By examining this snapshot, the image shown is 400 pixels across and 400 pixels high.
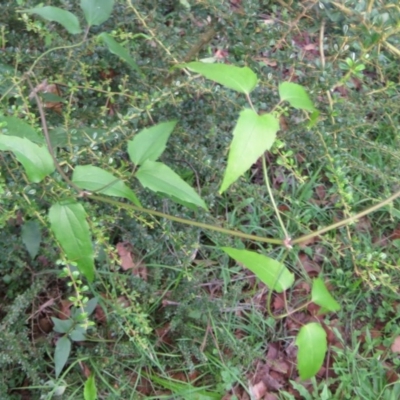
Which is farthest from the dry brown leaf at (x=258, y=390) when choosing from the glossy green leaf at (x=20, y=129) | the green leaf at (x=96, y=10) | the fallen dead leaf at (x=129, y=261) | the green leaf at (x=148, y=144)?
the green leaf at (x=96, y=10)

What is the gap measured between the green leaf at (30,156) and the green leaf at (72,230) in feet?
0.22

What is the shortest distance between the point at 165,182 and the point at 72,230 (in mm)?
190

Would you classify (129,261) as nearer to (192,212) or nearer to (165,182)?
(192,212)

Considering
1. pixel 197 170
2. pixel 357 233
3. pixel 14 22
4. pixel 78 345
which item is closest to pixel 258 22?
pixel 197 170

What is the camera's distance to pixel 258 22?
1.32m

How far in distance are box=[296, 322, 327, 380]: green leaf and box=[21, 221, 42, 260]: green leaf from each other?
2.43 ft

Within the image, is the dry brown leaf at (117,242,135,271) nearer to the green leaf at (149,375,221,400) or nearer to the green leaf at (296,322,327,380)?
the green leaf at (149,375,221,400)

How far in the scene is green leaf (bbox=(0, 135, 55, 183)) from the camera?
0.87 meters

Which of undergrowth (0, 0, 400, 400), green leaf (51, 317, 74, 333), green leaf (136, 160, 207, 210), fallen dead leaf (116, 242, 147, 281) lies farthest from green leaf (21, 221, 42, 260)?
green leaf (136, 160, 207, 210)

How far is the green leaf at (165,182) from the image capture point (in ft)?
3.02

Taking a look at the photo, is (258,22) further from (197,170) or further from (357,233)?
(357,233)

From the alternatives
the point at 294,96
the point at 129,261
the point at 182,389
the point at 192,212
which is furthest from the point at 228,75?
the point at 182,389

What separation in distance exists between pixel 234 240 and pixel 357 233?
53 cm

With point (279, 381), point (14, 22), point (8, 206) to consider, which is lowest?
point (279, 381)
